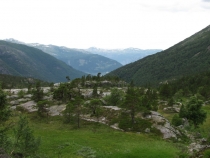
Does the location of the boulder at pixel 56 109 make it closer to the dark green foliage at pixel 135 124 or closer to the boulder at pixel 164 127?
the dark green foliage at pixel 135 124

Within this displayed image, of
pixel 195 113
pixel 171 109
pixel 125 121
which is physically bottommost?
pixel 171 109

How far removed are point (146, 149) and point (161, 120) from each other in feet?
70.8

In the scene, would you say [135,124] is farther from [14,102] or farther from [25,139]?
[14,102]

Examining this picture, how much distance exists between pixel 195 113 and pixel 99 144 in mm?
43536

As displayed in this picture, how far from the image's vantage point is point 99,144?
2237 inches

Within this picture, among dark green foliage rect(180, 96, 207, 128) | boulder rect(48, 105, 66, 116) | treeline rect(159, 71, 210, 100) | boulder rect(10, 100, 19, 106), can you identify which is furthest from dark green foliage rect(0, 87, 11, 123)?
A: treeline rect(159, 71, 210, 100)

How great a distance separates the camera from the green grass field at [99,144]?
50125 millimetres

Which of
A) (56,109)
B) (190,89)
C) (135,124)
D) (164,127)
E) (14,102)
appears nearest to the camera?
(164,127)

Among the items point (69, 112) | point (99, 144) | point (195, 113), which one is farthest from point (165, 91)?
point (99, 144)

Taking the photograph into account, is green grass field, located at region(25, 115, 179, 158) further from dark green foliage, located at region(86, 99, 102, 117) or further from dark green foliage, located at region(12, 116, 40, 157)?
dark green foliage, located at region(12, 116, 40, 157)

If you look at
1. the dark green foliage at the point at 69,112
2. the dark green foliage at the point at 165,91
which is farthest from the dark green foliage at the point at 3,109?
the dark green foliage at the point at 165,91

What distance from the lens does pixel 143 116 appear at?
256 feet

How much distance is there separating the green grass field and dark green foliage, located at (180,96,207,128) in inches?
973

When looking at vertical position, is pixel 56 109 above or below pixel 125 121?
above
